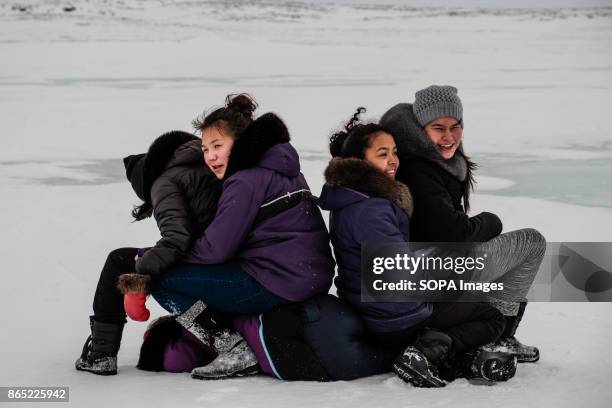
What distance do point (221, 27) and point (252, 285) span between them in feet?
81.6

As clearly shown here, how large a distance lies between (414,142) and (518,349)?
838 millimetres

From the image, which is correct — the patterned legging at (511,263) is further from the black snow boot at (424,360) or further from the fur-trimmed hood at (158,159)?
the fur-trimmed hood at (158,159)

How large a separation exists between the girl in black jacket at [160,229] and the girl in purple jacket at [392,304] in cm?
45

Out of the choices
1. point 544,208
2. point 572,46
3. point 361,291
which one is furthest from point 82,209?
point 572,46

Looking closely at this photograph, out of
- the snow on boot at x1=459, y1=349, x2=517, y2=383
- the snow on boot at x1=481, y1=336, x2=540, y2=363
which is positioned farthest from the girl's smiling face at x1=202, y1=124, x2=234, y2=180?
the snow on boot at x1=481, y1=336, x2=540, y2=363

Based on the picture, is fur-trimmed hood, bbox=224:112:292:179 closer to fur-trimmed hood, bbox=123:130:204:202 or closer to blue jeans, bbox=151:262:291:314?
fur-trimmed hood, bbox=123:130:204:202

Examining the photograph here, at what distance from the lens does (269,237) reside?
10.5 ft

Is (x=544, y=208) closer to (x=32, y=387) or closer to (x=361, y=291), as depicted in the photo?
(x=361, y=291)

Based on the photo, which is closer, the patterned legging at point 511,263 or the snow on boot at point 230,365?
the snow on boot at point 230,365

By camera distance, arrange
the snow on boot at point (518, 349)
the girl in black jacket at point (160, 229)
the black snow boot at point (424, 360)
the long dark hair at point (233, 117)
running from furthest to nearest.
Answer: the snow on boot at point (518, 349), the long dark hair at point (233, 117), the girl in black jacket at point (160, 229), the black snow boot at point (424, 360)

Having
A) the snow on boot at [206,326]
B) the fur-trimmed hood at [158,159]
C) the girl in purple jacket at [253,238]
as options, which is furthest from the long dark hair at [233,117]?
the snow on boot at [206,326]

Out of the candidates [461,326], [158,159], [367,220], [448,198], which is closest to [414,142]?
[448,198]

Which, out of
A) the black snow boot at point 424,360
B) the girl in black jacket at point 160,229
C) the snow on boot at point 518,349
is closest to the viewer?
the black snow boot at point 424,360

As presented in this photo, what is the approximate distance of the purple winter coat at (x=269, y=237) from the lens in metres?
3.17
